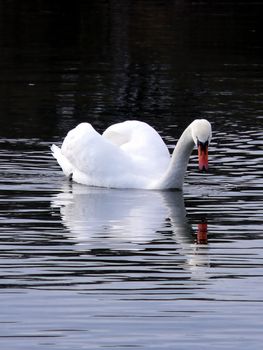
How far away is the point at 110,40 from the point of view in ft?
125

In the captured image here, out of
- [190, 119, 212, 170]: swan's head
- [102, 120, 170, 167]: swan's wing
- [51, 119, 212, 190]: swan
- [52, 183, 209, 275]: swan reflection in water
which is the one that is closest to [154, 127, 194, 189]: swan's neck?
[51, 119, 212, 190]: swan

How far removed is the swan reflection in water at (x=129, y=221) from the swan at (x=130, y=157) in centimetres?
13

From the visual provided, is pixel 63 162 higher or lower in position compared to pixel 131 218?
lower

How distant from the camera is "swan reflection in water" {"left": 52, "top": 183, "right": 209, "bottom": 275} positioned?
13570 mm

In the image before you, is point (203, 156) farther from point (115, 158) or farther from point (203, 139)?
point (115, 158)

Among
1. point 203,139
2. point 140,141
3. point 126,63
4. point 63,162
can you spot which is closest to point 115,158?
point 140,141

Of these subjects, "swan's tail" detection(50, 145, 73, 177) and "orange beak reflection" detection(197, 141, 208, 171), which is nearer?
"orange beak reflection" detection(197, 141, 208, 171)

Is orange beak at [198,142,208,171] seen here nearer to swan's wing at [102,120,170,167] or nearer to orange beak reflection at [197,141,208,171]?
orange beak reflection at [197,141,208,171]

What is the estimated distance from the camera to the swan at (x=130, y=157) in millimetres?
16891

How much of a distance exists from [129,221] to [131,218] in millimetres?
182

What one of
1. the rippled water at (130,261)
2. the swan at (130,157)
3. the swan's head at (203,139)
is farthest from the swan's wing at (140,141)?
the swan's head at (203,139)

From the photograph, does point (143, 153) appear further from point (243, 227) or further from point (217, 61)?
point (217, 61)

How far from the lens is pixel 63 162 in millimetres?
18312

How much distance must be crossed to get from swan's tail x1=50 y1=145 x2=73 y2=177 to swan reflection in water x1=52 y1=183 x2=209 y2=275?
1.26 ft
